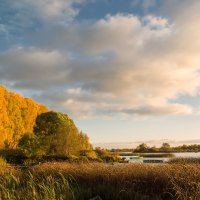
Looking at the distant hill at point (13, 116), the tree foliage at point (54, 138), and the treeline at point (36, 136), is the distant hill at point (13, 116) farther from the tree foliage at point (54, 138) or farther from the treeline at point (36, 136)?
the tree foliage at point (54, 138)

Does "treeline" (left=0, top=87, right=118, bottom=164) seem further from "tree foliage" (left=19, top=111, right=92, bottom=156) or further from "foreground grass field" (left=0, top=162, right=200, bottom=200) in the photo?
"foreground grass field" (left=0, top=162, right=200, bottom=200)

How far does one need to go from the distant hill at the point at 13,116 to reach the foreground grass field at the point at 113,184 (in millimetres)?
37935

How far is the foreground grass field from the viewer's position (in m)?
11.3

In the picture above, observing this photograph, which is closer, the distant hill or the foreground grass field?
the foreground grass field

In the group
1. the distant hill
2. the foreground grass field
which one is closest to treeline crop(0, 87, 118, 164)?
the distant hill

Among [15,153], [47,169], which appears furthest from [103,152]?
[47,169]

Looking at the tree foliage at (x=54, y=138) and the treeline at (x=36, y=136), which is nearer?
the treeline at (x=36, y=136)

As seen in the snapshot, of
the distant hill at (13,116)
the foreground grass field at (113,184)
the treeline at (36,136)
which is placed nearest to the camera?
the foreground grass field at (113,184)

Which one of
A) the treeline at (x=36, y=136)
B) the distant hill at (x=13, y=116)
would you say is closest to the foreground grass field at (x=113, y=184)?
the treeline at (x=36, y=136)

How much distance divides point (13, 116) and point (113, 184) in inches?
1793

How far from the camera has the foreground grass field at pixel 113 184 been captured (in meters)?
11.3

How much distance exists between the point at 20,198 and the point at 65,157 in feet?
116

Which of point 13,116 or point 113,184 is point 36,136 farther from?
point 113,184

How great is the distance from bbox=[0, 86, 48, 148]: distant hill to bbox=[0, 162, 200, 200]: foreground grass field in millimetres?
37935
